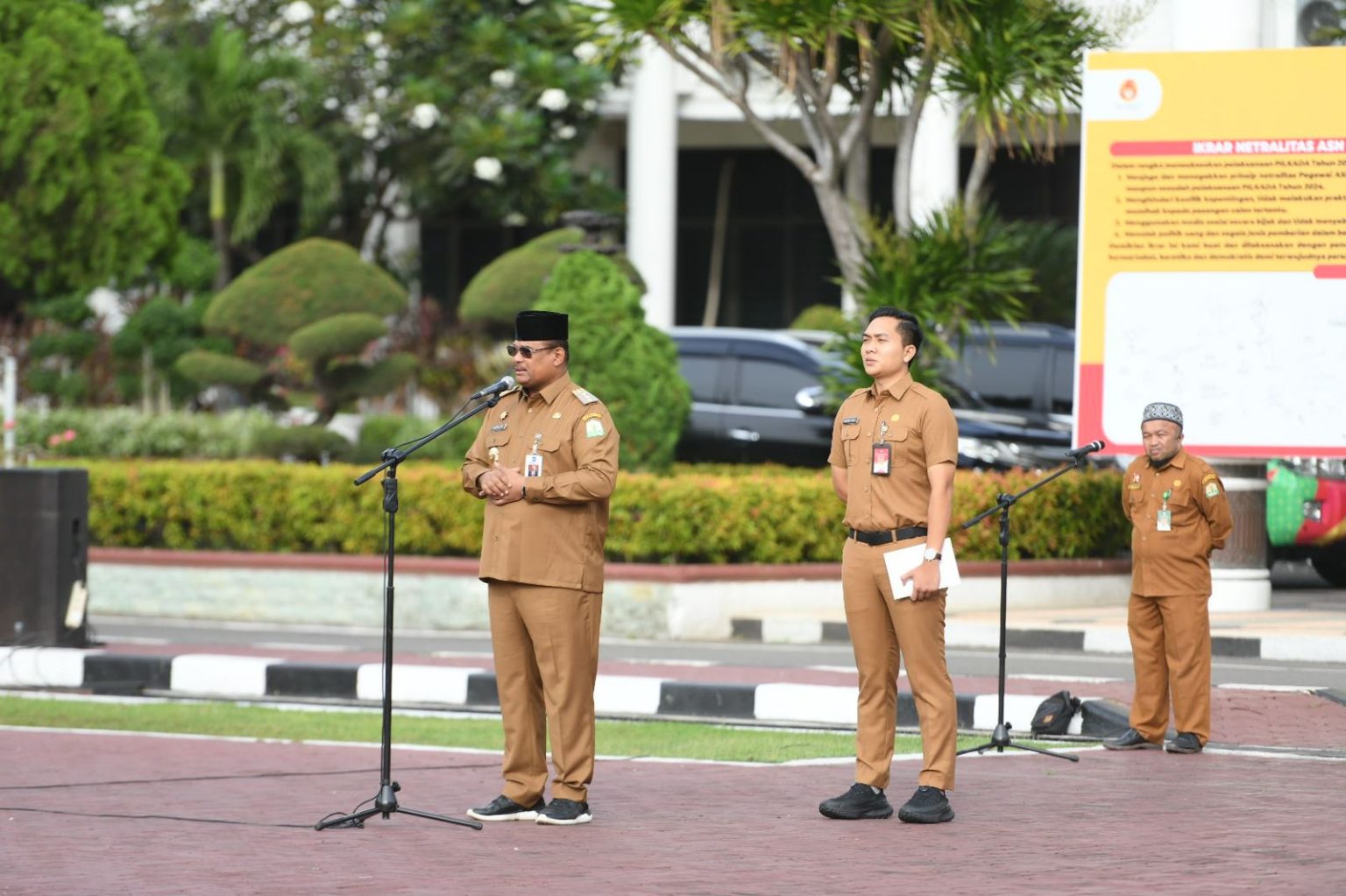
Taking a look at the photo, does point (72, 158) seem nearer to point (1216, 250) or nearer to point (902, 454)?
point (1216, 250)

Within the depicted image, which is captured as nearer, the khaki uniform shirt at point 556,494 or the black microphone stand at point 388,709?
the black microphone stand at point 388,709

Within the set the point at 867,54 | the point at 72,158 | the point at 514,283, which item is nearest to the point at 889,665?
the point at 867,54

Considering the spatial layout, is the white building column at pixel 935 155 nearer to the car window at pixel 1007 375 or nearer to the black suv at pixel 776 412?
the car window at pixel 1007 375

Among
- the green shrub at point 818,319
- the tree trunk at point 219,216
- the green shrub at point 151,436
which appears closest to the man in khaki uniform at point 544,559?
the green shrub at point 151,436

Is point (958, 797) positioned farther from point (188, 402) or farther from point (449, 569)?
point (188, 402)

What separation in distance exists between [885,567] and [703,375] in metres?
11.6

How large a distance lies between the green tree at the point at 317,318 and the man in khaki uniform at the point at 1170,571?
33.9 ft

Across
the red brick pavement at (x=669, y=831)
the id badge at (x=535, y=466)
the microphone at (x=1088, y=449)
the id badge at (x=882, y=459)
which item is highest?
the microphone at (x=1088, y=449)

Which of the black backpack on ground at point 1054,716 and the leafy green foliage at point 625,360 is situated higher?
the leafy green foliage at point 625,360

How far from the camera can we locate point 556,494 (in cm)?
765

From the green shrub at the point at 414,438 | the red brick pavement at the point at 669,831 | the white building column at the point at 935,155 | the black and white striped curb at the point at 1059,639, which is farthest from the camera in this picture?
the white building column at the point at 935,155

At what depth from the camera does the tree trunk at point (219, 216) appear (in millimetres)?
27141

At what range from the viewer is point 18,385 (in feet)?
83.1

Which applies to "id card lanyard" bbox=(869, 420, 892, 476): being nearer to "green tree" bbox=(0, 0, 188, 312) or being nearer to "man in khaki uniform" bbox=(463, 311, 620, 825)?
"man in khaki uniform" bbox=(463, 311, 620, 825)
